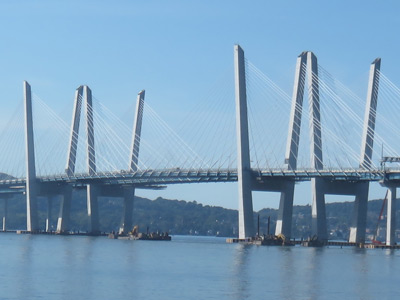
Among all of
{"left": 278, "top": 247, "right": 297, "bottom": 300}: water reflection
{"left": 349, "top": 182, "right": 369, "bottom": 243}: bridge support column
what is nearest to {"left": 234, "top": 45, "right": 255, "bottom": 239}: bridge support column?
{"left": 349, "top": 182, "right": 369, "bottom": 243}: bridge support column

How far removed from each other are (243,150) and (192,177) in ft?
39.2

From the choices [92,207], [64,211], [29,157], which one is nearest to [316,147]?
[92,207]

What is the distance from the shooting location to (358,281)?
4166 cm

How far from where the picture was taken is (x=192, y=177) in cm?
8219

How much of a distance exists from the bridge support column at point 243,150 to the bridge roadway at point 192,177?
5.86 ft

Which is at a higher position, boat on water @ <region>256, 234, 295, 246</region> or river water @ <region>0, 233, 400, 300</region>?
boat on water @ <region>256, 234, 295, 246</region>

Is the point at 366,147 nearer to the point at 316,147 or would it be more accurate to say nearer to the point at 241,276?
the point at 316,147

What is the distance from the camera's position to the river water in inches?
1383

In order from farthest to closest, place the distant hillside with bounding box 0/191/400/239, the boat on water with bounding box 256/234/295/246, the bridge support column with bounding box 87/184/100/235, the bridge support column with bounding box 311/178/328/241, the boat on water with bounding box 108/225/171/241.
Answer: the distant hillside with bounding box 0/191/400/239 < the bridge support column with bounding box 87/184/100/235 < the boat on water with bounding box 108/225/171/241 < the boat on water with bounding box 256/234/295/246 < the bridge support column with bounding box 311/178/328/241

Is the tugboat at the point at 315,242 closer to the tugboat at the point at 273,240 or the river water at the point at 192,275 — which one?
the tugboat at the point at 273,240

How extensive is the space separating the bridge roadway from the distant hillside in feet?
201

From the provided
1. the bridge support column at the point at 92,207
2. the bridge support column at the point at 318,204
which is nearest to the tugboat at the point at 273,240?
the bridge support column at the point at 318,204

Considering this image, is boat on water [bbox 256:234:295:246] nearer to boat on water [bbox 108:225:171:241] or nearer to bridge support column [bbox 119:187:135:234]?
boat on water [bbox 108:225:171:241]

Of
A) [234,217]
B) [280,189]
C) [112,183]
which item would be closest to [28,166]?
[112,183]
